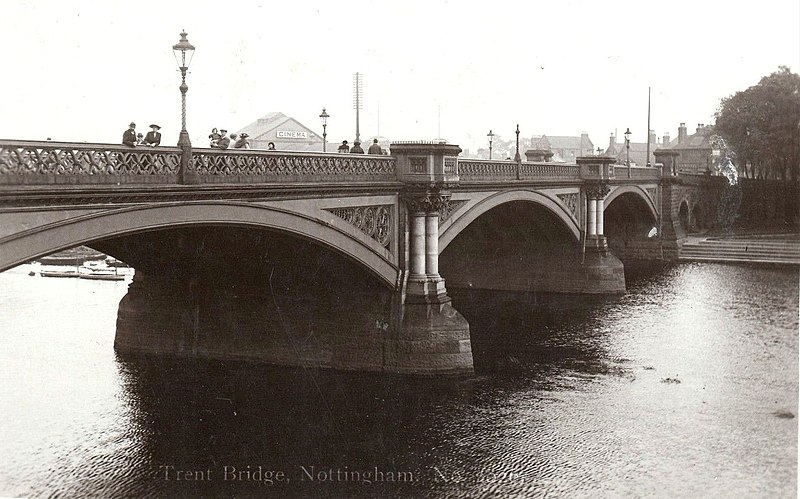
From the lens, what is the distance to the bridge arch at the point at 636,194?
43831 mm

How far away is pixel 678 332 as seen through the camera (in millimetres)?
30797

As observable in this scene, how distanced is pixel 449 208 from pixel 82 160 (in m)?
A: 14.1

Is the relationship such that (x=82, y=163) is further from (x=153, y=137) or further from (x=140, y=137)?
(x=140, y=137)

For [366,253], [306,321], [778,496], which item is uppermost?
[366,253]

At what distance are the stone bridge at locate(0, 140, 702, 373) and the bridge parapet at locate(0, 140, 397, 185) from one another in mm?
24

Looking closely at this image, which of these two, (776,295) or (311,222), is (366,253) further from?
(776,295)

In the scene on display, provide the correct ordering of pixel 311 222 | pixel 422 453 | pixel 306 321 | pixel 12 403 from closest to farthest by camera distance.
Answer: pixel 422 453, pixel 311 222, pixel 12 403, pixel 306 321

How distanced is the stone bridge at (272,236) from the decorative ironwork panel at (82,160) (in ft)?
0.06

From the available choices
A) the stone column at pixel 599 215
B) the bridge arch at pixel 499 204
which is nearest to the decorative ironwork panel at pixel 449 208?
the bridge arch at pixel 499 204

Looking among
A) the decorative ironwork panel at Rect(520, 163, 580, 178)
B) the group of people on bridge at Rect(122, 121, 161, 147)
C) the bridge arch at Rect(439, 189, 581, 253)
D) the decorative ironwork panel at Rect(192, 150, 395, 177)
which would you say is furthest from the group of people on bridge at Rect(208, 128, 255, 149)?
the decorative ironwork panel at Rect(520, 163, 580, 178)

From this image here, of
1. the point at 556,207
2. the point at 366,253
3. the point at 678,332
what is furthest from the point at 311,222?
the point at 556,207

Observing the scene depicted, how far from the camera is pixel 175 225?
1600 cm

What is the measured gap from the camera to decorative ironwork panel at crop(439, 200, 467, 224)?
25755 mm

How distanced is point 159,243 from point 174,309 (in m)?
3.46
